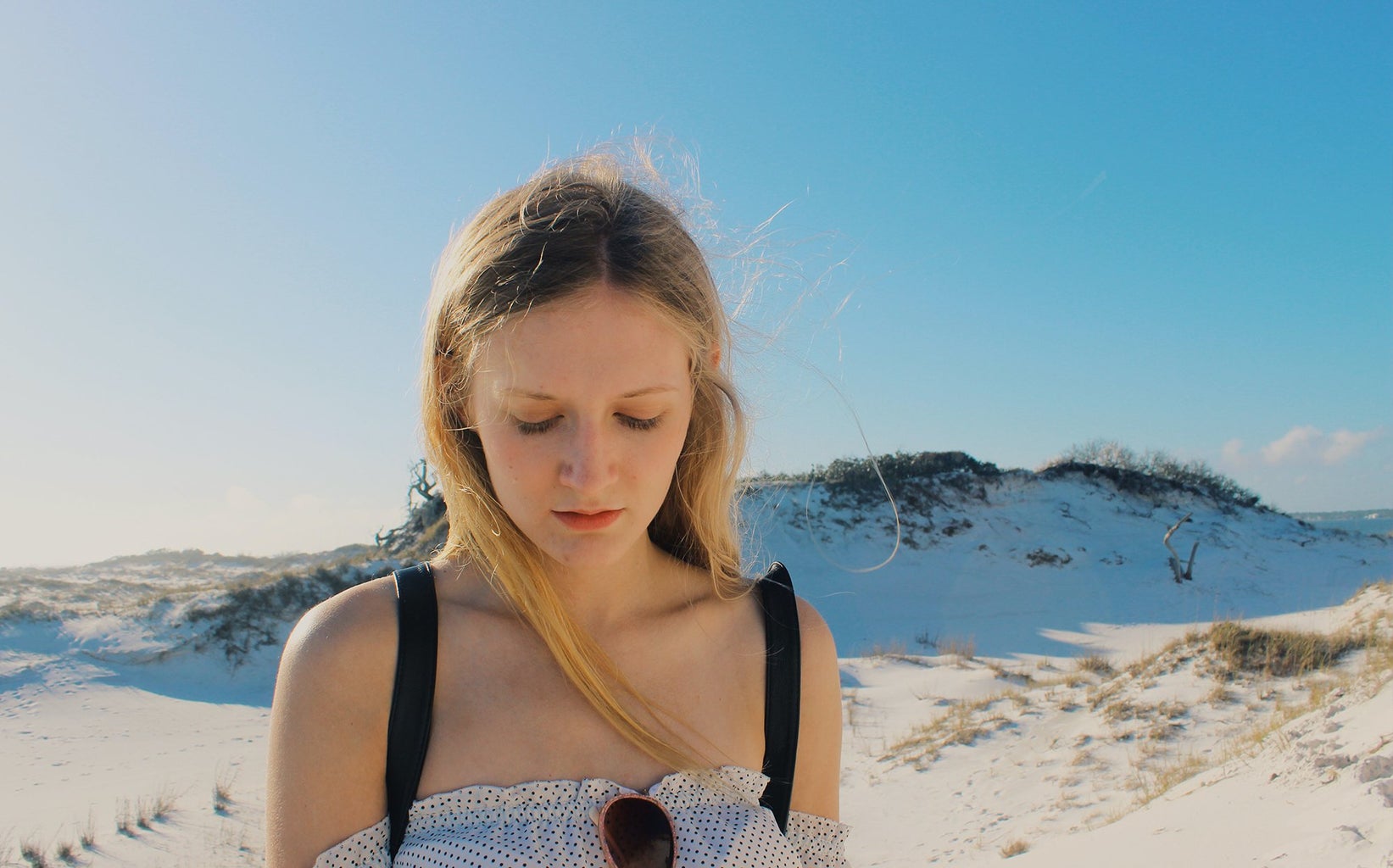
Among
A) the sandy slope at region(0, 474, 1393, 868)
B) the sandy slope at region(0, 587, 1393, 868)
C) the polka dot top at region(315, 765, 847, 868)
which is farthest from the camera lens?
the sandy slope at region(0, 474, 1393, 868)

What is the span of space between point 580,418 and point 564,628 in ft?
1.35

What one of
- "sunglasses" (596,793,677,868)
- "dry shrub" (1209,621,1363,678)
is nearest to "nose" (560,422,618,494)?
"sunglasses" (596,793,677,868)

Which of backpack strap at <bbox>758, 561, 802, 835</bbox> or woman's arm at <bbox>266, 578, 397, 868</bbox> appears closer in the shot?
woman's arm at <bbox>266, 578, 397, 868</bbox>

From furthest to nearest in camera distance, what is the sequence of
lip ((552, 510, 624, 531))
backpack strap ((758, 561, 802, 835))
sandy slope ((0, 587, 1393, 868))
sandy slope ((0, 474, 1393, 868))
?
sandy slope ((0, 474, 1393, 868)) < sandy slope ((0, 587, 1393, 868)) < backpack strap ((758, 561, 802, 835)) < lip ((552, 510, 624, 531))

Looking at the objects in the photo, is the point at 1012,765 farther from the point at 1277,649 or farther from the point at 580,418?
the point at 580,418

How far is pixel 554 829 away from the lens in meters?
1.21

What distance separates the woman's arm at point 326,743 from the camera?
1.17m

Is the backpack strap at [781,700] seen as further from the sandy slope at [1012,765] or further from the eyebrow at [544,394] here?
the sandy slope at [1012,765]

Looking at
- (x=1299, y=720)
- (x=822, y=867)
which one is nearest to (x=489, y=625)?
(x=822, y=867)

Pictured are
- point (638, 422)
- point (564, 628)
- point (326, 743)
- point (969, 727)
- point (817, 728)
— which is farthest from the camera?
point (969, 727)

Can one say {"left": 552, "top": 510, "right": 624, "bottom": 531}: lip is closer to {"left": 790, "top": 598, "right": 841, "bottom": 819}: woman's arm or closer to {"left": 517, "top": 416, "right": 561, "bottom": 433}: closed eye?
{"left": 517, "top": 416, "right": 561, "bottom": 433}: closed eye

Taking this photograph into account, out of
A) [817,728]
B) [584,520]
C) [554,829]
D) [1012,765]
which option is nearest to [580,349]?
[584,520]

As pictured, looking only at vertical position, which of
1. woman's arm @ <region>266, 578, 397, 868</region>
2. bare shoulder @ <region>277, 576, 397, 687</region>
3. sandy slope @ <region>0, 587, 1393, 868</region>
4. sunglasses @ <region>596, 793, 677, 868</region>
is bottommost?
sandy slope @ <region>0, 587, 1393, 868</region>

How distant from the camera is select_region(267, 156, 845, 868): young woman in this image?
1188mm
